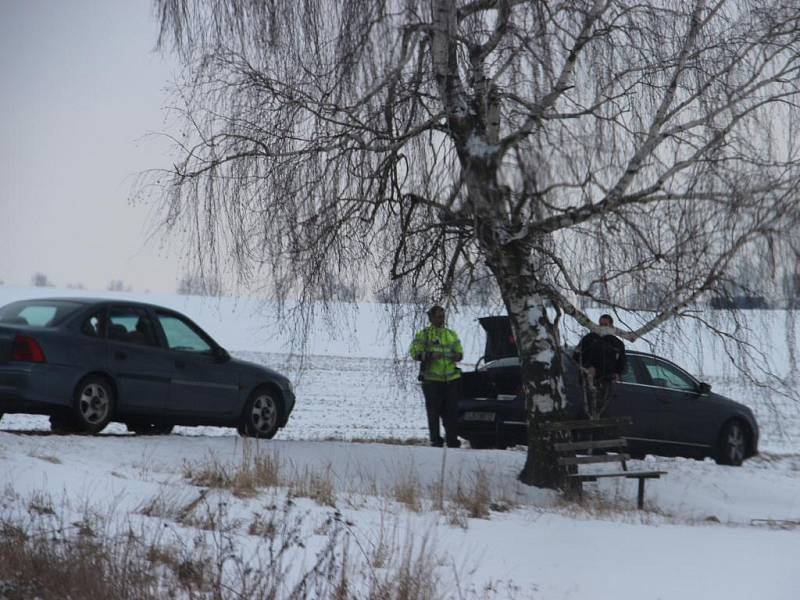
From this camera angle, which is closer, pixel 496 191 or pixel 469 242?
pixel 496 191

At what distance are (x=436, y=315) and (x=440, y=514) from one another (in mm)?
3616

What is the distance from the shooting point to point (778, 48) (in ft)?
39.5

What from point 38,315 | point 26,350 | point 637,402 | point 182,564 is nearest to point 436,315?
point 26,350

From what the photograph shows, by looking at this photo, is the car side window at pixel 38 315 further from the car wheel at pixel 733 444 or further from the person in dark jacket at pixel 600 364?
the car wheel at pixel 733 444

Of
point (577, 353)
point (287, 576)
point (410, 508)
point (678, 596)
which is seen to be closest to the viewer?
point (287, 576)

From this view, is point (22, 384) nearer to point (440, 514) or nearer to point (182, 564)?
point (440, 514)

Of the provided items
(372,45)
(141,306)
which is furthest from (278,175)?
(141,306)

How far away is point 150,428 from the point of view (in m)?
15.9

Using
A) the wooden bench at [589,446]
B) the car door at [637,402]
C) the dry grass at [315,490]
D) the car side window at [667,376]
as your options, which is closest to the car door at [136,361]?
the dry grass at [315,490]

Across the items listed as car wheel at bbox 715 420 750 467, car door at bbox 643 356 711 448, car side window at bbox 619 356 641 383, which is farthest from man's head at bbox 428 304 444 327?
car wheel at bbox 715 420 750 467

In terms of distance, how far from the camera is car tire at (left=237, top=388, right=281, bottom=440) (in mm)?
15742

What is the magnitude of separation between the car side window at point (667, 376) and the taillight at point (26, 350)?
26.6 ft

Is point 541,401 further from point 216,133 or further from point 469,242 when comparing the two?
point 216,133

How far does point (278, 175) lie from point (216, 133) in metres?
0.73
